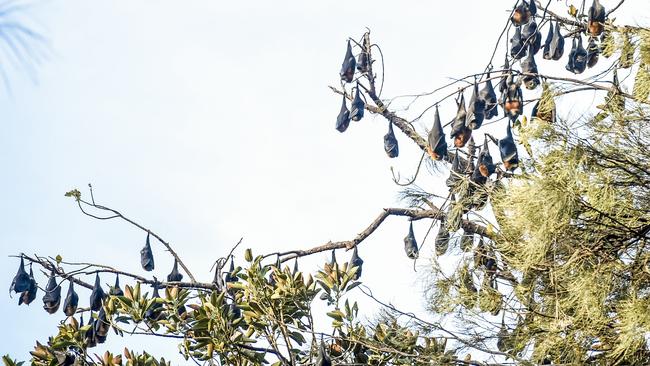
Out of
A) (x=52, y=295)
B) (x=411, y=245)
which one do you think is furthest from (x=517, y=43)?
(x=52, y=295)

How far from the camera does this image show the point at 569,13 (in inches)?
252

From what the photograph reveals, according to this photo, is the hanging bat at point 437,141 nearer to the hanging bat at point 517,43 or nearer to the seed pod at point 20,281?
the hanging bat at point 517,43

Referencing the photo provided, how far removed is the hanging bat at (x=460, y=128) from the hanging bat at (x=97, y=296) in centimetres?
239

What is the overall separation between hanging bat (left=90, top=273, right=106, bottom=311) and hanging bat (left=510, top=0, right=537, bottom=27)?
121 inches

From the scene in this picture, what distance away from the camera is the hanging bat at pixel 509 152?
527cm

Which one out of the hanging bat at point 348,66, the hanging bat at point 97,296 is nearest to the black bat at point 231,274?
the hanging bat at point 97,296

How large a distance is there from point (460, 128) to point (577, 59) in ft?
3.57

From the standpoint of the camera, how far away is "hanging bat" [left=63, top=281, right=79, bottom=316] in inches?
233

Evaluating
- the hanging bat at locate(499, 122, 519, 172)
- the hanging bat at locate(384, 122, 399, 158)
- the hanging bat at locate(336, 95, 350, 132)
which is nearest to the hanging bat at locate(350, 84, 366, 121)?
the hanging bat at locate(336, 95, 350, 132)

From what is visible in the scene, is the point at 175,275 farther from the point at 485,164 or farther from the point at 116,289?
the point at 485,164

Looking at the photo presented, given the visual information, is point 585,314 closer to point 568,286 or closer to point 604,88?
point 568,286

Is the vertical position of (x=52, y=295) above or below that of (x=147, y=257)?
below

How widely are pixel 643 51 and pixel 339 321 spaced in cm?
203

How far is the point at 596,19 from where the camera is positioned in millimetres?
5852
